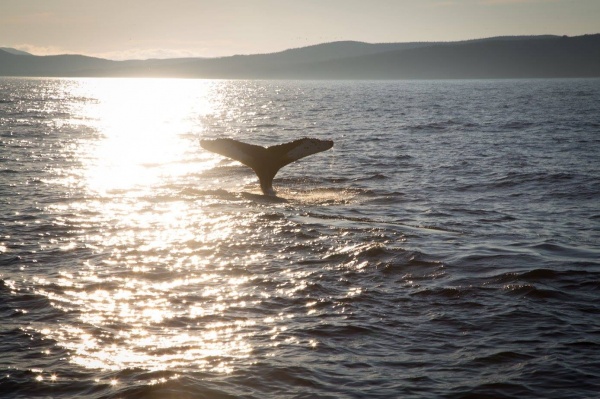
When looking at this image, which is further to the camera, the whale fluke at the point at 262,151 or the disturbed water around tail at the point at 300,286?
the whale fluke at the point at 262,151

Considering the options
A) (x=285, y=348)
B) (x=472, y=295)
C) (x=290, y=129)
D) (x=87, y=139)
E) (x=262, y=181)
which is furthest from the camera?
(x=290, y=129)

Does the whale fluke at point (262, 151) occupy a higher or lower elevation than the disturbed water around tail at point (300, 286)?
higher

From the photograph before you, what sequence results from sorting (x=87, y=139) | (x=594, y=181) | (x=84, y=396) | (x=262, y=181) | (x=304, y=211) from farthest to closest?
(x=87, y=139)
(x=594, y=181)
(x=262, y=181)
(x=304, y=211)
(x=84, y=396)

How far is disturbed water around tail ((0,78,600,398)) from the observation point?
324 inches

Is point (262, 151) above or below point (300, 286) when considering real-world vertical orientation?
above

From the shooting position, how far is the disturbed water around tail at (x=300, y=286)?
324 inches

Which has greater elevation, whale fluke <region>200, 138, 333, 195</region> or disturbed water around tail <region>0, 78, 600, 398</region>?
whale fluke <region>200, 138, 333, 195</region>

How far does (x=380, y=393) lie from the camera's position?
25.5 ft

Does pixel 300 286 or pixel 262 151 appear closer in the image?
pixel 300 286

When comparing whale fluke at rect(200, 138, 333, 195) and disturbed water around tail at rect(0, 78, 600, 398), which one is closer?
disturbed water around tail at rect(0, 78, 600, 398)

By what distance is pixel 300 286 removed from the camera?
1169 cm

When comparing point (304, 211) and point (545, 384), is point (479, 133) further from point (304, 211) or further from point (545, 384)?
point (545, 384)

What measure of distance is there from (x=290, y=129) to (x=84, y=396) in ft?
151

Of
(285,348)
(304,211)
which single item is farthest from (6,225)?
(285,348)
